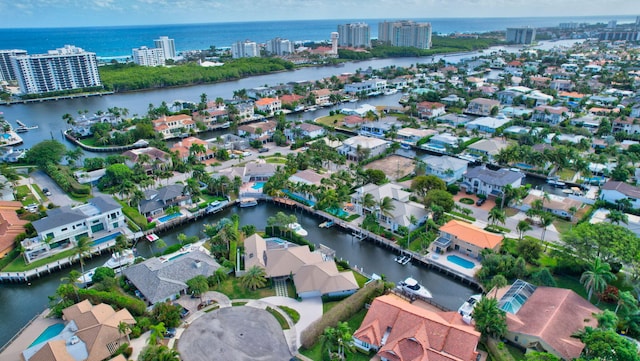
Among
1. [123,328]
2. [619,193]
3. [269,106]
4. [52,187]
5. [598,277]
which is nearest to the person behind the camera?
[123,328]

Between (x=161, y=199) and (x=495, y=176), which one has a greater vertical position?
(x=495, y=176)

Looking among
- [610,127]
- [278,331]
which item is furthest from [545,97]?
[278,331]

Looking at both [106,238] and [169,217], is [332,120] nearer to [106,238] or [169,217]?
[169,217]

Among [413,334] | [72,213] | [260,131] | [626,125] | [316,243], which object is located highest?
[72,213]

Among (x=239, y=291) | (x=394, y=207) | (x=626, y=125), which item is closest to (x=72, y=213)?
(x=239, y=291)

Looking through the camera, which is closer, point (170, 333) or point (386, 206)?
point (170, 333)

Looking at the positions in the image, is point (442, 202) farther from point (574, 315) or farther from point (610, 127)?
point (610, 127)
